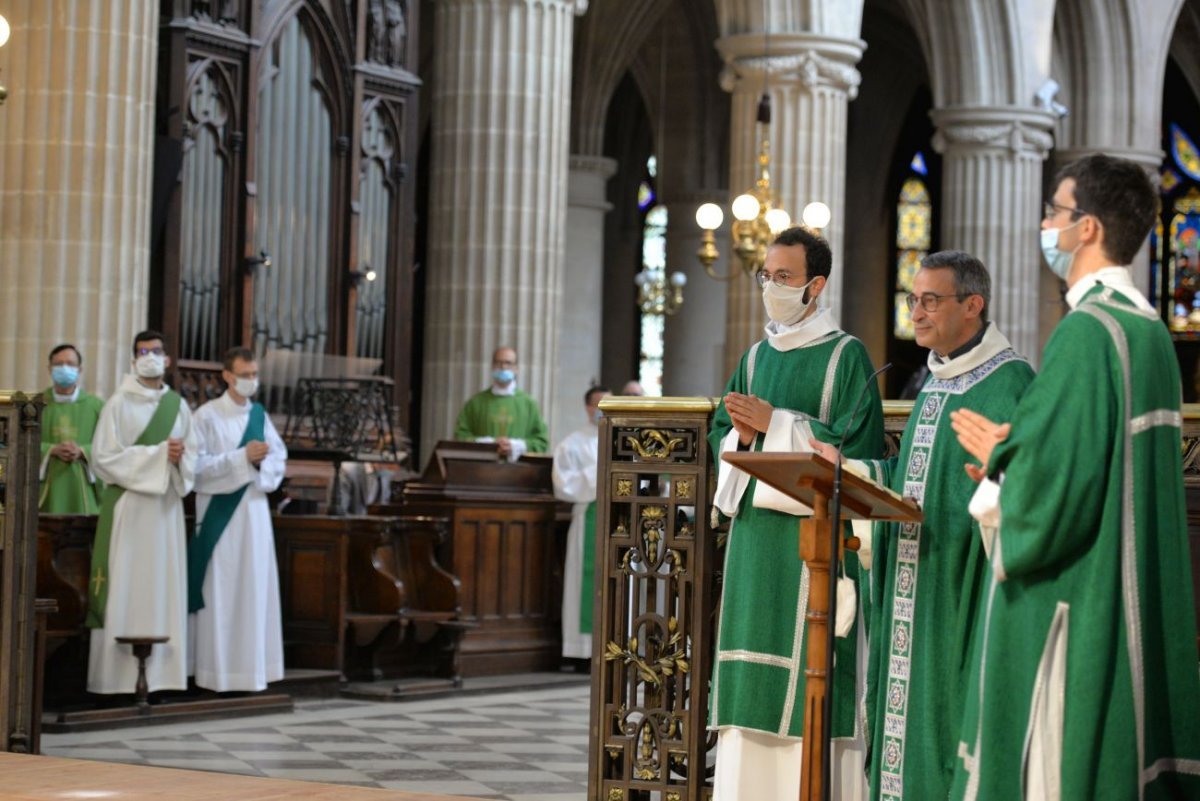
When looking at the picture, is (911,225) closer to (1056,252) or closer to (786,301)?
(786,301)

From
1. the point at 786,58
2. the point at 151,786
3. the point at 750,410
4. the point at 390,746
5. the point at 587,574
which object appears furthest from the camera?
the point at 786,58

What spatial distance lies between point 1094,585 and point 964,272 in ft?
3.19

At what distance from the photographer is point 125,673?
28.7 feet

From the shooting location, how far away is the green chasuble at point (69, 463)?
9.55 m

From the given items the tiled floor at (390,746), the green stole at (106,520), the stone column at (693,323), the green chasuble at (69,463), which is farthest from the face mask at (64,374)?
the stone column at (693,323)

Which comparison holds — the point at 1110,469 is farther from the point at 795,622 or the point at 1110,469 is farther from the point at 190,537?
the point at 190,537

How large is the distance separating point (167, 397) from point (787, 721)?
4.58 metres

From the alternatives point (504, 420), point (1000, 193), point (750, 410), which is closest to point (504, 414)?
point (504, 420)

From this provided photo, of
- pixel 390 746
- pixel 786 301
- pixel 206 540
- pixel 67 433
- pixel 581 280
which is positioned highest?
pixel 581 280

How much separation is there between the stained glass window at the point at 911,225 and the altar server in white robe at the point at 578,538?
17.1 meters

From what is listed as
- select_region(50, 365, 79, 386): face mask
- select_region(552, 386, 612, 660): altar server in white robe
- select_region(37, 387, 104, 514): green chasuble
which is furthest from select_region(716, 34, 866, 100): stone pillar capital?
select_region(50, 365, 79, 386): face mask

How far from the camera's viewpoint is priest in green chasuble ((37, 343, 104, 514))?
9.47 m

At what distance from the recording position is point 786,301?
517cm

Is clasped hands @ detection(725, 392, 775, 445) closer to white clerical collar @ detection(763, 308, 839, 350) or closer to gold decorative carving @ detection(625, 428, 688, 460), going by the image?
white clerical collar @ detection(763, 308, 839, 350)
